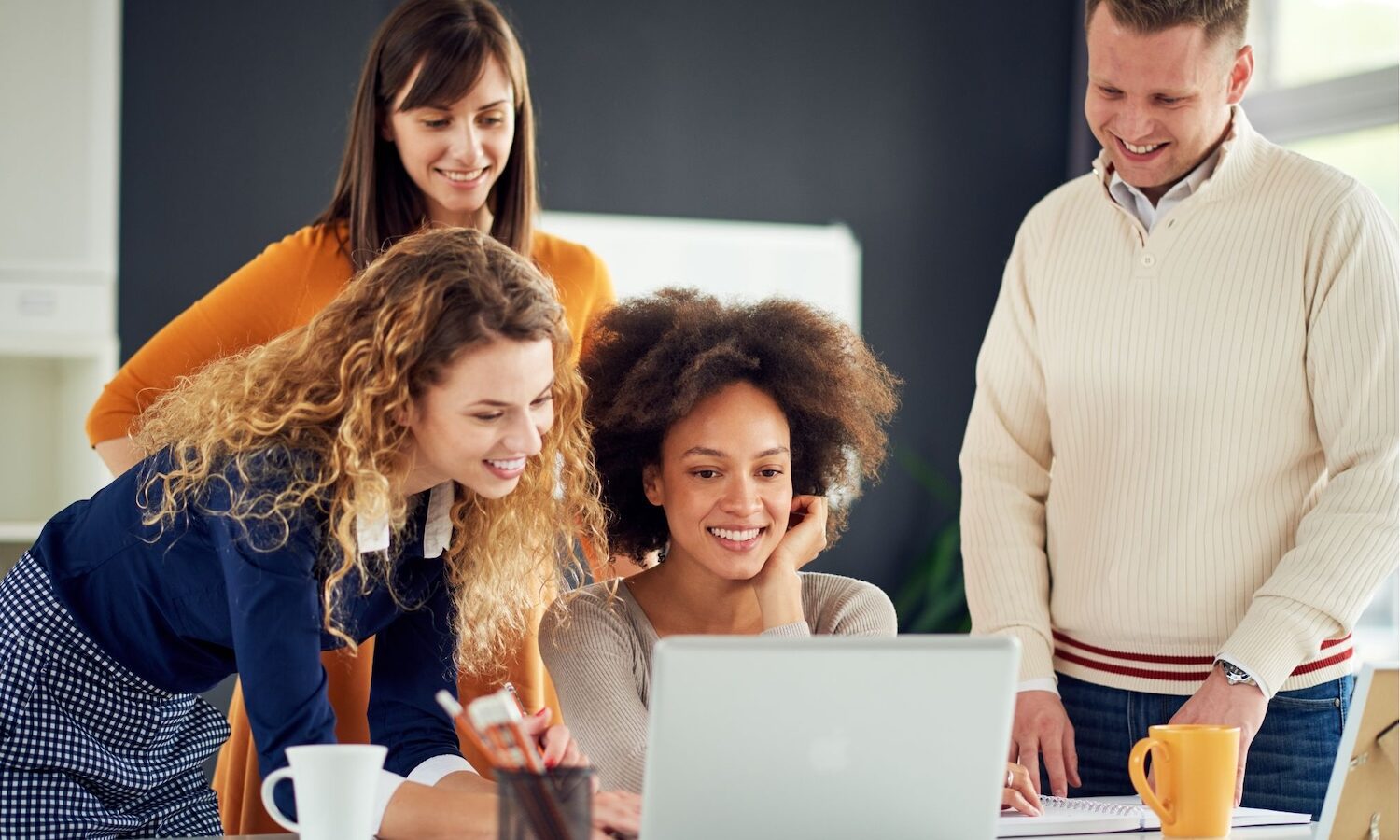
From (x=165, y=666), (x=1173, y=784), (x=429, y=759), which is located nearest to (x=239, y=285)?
(x=165, y=666)

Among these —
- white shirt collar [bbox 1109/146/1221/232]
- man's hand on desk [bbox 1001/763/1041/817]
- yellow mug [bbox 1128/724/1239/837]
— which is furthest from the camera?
white shirt collar [bbox 1109/146/1221/232]

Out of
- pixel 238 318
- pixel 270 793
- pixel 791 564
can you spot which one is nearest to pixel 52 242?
pixel 238 318

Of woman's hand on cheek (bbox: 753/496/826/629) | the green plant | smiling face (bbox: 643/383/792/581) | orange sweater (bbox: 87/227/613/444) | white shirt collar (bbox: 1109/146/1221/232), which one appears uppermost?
white shirt collar (bbox: 1109/146/1221/232)

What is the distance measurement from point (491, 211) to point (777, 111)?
8.59ft

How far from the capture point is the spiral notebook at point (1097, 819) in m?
1.47

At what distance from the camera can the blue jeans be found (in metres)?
1.87

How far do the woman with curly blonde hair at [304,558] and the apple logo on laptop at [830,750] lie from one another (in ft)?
0.84

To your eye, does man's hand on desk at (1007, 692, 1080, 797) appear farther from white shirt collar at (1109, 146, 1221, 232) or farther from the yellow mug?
white shirt collar at (1109, 146, 1221, 232)

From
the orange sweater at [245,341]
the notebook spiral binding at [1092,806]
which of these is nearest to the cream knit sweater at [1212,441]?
the notebook spiral binding at [1092,806]

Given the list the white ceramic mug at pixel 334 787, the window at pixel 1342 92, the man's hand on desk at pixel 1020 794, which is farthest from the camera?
the window at pixel 1342 92

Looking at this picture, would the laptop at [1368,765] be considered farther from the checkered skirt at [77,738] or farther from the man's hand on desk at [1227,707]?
the checkered skirt at [77,738]

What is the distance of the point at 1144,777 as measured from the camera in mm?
1442

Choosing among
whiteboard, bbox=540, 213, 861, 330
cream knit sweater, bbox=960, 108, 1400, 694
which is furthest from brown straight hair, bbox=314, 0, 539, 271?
whiteboard, bbox=540, 213, 861, 330

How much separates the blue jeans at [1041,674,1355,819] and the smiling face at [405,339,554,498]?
924 mm
